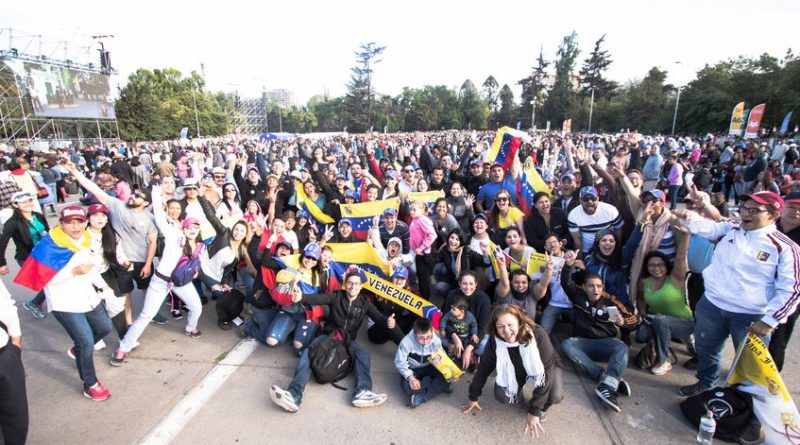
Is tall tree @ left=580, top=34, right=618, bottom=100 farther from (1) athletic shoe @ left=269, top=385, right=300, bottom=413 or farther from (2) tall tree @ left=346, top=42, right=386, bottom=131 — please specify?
(1) athletic shoe @ left=269, top=385, right=300, bottom=413

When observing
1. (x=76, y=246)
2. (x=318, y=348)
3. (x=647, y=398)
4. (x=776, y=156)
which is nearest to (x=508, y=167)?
(x=647, y=398)

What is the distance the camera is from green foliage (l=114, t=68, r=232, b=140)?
4369 centimetres

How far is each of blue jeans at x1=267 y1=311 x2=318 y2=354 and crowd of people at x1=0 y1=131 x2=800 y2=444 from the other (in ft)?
0.06

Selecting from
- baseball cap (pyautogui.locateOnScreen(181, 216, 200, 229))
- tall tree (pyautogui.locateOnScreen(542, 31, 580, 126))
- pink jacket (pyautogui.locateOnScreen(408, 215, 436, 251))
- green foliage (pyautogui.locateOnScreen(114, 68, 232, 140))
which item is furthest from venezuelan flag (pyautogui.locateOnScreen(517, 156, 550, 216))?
tall tree (pyautogui.locateOnScreen(542, 31, 580, 126))

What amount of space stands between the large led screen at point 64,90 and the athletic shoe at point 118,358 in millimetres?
36542

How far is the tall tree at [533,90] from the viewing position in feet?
266

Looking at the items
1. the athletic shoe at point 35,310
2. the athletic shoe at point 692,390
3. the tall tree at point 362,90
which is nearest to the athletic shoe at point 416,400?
the athletic shoe at point 692,390

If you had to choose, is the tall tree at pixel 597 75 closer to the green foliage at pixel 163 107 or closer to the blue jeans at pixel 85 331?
the green foliage at pixel 163 107

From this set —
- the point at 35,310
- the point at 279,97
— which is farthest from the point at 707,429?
the point at 279,97

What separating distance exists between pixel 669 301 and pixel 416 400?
2.90 metres

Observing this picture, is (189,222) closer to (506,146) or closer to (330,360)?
(330,360)

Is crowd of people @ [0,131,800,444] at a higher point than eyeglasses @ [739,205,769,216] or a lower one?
lower

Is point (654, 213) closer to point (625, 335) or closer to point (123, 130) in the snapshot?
point (625, 335)

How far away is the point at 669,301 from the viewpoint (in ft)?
13.7
